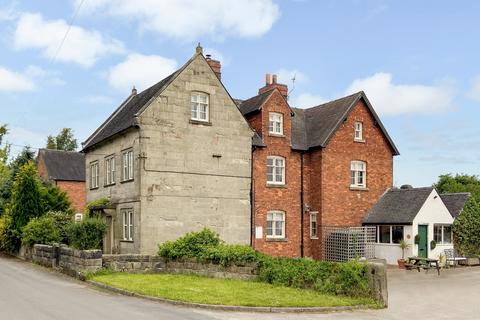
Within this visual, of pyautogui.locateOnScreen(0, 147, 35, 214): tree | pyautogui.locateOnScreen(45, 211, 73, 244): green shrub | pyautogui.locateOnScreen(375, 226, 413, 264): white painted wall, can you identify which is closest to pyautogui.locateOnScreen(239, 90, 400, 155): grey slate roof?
pyautogui.locateOnScreen(375, 226, 413, 264): white painted wall

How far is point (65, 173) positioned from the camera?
2132 inches

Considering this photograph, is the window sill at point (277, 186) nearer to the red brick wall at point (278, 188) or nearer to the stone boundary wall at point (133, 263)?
the red brick wall at point (278, 188)

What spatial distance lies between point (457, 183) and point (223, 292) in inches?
2175

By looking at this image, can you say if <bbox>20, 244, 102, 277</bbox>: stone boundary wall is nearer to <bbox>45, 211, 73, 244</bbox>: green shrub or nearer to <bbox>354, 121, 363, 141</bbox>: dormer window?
<bbox>45, 211, 73, 244</bbox>: green shrub

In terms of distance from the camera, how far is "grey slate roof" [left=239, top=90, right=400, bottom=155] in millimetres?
33000

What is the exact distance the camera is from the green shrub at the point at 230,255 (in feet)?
67.5

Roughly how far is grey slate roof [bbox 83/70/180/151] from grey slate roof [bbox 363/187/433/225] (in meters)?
15.3

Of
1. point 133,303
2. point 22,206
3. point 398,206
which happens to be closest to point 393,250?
point 398,206

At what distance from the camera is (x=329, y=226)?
32438mm

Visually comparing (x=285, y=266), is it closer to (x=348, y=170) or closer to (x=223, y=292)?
(x=223, y=292)

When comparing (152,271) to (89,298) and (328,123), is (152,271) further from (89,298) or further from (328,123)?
(328,123)

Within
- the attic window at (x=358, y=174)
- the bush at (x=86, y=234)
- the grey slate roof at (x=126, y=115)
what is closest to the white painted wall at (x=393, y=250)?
the attic window at (x=358, y=174)

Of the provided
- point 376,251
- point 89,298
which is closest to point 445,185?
point 376,251

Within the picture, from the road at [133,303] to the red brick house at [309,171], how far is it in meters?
9.70
